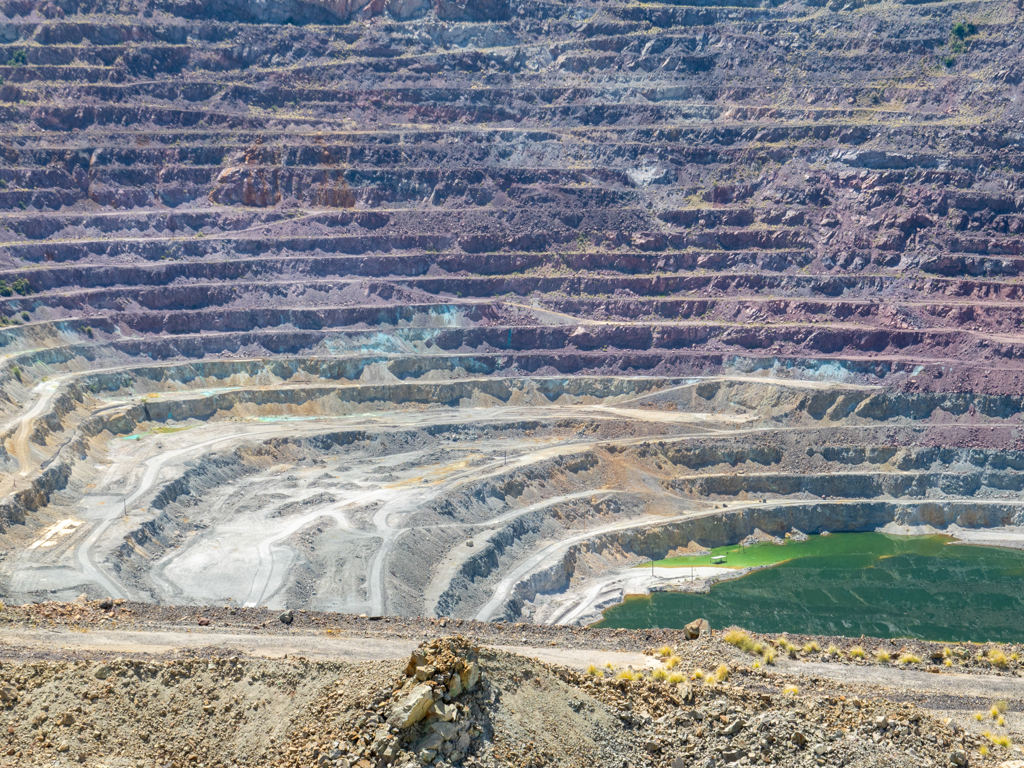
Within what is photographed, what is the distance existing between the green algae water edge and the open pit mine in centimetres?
289


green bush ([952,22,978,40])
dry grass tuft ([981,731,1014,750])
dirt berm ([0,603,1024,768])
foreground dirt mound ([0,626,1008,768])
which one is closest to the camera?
foreground dirt mound ([0,626,1008,768])

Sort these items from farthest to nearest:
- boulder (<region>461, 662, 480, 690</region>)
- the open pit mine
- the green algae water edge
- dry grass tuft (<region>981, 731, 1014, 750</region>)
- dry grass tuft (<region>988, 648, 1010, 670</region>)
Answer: the green algae water edge
the open pit mine
dry grass tuft (<region>988, 648, 1010, 670</region>)
dry grass tuft (<region>981, 731, 1014, 750</region>)
boulder (<region>461, 662, 480, 690</region>)

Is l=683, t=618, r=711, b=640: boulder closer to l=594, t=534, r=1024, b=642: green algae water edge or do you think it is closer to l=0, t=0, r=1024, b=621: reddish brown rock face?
l=0, t=0, r=1024, b=621: reddish brown rock face

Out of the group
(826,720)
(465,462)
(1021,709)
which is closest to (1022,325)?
(465,462)

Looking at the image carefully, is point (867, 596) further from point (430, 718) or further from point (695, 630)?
point (430, 718)

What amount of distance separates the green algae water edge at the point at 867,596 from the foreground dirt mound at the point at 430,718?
116ft

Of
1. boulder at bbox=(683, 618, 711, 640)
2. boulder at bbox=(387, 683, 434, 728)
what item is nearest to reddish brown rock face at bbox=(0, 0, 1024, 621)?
boulder at bbox=(683, 618, 711, 640)

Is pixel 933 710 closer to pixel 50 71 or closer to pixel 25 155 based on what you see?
pixel 25 155

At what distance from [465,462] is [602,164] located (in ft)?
172

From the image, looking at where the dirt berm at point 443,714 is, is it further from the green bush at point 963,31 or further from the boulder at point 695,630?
the green bush at point 963,31

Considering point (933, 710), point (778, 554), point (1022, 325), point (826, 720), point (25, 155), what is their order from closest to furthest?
1. point (826, 720)
2. point (933, 710)
3. point (778, 554)
4. point (1022, 325)
5. point (25, 155)

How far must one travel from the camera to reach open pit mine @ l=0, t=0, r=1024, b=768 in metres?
40.9

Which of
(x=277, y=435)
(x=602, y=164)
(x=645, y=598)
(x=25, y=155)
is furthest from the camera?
(x=602, y=164)

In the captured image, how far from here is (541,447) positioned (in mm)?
85125
